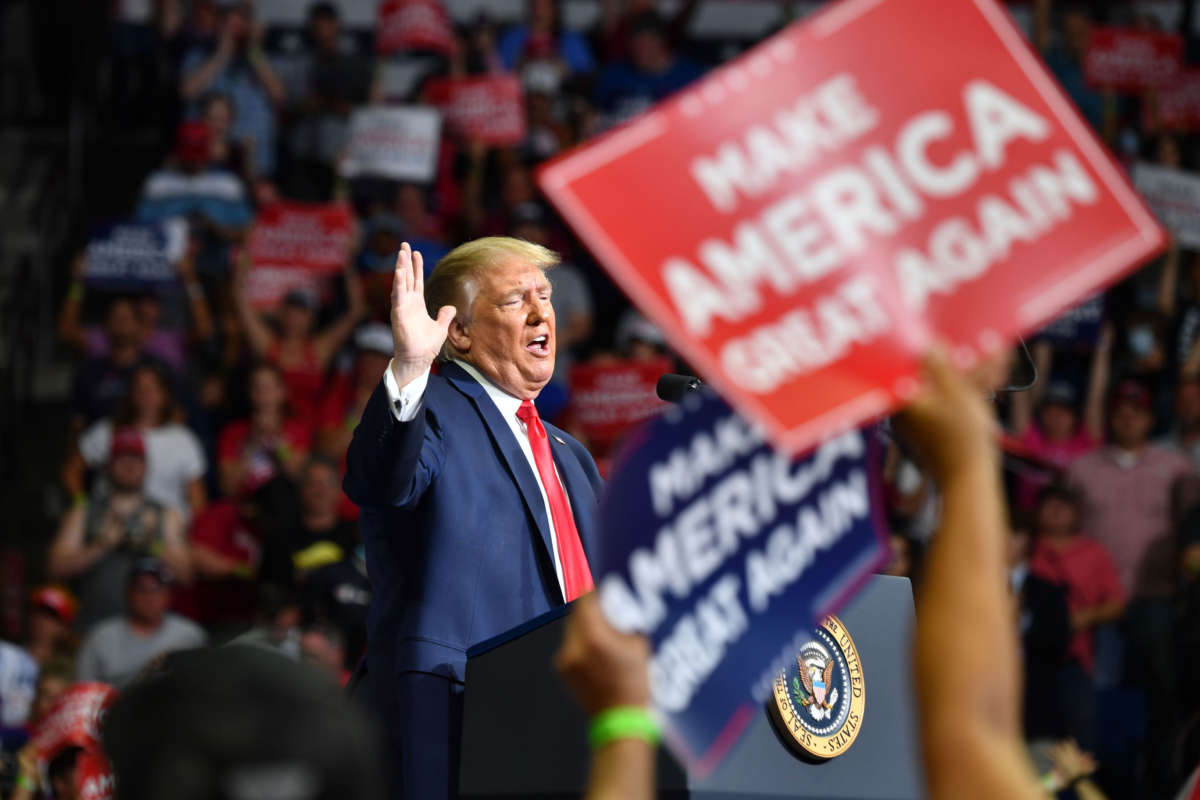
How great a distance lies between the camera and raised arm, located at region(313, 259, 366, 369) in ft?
26.6

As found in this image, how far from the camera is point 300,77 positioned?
34.6 ft

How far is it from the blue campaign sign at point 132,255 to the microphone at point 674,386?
6.22 m

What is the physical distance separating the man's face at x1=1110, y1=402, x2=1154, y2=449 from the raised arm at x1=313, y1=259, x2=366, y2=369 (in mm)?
3528

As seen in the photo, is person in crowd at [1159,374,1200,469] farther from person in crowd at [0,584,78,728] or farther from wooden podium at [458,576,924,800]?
wooden podium at [458,576,924,800]

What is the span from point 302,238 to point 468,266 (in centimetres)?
534

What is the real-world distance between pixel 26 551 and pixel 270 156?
9.50ft

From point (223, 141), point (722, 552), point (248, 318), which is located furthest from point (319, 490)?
point (722, 552)

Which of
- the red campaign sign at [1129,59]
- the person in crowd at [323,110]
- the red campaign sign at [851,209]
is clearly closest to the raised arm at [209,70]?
the person in crowd at [323,110]

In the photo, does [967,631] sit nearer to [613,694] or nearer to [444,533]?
[613,694]

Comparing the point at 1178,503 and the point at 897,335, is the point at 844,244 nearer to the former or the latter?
the point at 897,335

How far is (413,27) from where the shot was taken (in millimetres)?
9844

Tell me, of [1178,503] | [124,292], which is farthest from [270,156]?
[1178,503]

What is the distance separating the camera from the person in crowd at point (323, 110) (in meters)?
9.77

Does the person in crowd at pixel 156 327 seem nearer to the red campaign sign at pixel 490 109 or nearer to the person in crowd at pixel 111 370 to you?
the person in crowd at pixel 111 370
